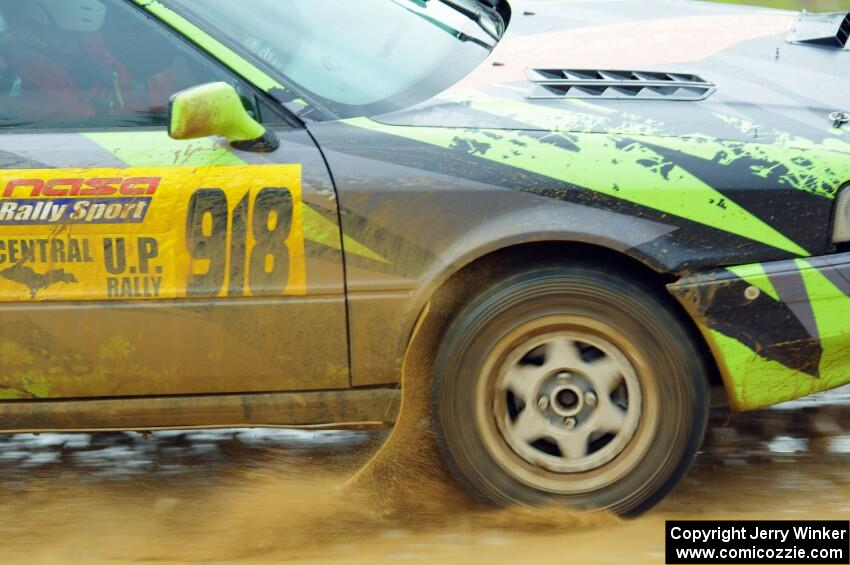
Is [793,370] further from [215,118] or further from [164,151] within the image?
[164,151]

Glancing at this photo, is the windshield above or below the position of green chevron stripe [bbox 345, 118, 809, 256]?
above

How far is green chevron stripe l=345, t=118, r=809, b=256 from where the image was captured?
10.7 feet

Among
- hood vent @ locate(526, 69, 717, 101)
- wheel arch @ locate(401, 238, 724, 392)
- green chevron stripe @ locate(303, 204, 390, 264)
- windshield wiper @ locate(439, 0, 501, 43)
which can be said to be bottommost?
wheel arch @ locate(401, 238, 724, 392)

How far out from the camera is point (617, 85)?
360 centimetres

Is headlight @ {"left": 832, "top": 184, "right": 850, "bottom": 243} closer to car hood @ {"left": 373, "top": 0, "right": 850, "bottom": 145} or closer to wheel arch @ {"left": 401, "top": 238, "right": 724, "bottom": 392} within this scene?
car hood @ {"left": 373, "top": 0, "right": 850, "bottom": 145}

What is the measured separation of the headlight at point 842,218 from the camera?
129 inches

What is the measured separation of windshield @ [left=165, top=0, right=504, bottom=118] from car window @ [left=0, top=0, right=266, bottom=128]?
0.12m

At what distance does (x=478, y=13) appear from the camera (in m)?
4.43

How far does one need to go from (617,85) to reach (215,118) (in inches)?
45.5

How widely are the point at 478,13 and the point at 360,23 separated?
28.2 inches

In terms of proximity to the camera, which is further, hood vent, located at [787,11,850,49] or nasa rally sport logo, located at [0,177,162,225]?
hood vent, located at [787,11,850,49]

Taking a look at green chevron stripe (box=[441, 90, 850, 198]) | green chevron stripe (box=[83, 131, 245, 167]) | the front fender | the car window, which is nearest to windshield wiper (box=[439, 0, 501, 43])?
green chevron stripe (box=[441, 90, 850, 198])

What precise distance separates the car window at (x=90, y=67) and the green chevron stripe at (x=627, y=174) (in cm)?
74

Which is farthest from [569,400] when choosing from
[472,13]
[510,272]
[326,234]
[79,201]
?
[472,13]
